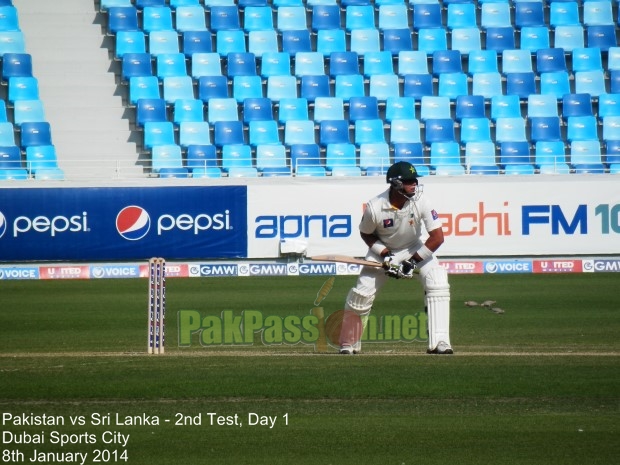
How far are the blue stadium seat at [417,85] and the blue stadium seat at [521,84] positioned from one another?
7.91 feet

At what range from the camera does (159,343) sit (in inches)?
501

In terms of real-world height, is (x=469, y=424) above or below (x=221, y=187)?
below

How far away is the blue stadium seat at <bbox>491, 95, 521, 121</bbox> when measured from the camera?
102 ft

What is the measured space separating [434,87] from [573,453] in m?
25.6

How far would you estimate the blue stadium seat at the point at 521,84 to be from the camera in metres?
31.7

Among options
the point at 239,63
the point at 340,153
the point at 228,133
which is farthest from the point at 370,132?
the point at 239,63

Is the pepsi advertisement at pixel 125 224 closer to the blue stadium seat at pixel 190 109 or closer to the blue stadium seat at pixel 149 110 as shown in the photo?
the blue stadium seat at pixel 149 110

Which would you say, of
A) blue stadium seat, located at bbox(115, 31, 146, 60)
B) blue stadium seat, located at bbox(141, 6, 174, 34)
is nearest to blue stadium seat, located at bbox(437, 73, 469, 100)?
blue stadium seat, located at bbox(141, 6, 174, 34)

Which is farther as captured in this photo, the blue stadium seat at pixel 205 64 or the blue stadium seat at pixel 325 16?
the blue stadium seat at pixel 325 16

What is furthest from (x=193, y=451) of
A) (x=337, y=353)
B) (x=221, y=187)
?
(x=221, y=187)

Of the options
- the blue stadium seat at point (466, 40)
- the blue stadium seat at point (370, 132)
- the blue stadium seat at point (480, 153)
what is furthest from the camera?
the blue stadium seat at point (466, 40)

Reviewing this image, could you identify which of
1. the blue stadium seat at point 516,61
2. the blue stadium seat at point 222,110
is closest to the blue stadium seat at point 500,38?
the blue stadium seat at point 516,61

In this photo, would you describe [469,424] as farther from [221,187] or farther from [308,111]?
[308,111]

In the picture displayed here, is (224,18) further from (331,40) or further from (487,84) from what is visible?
(487,84)
